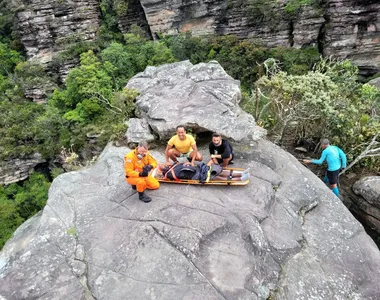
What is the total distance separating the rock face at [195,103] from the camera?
24.4 ft

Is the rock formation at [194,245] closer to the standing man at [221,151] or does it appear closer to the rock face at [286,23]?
the standing man at [221,151]

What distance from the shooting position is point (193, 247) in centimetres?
477

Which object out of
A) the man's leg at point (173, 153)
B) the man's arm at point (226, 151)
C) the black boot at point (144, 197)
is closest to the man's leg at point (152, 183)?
the black boot at point (144, 197)

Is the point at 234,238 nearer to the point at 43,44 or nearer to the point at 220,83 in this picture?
the point at 220,83

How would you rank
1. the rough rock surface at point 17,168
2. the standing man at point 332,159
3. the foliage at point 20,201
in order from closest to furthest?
the standing man at point 332,159 < the foliage at point 20,201 < the rough rock surface at point 17,168

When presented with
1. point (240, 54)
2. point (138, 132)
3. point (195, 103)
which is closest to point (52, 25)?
Answer: point (240, 54)

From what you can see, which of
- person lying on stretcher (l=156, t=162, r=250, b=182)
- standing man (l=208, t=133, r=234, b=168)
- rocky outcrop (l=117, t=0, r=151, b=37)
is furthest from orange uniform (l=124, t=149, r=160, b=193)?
rocky outcrop (l=117, t=0, r=151, b=37)

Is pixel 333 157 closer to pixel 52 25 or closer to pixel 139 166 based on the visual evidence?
pixel 139 166

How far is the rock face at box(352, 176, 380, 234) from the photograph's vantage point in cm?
714

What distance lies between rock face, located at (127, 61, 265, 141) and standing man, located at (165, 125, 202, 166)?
1.27m

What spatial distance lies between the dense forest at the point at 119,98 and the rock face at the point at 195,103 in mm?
854

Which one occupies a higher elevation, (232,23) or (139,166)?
(139,166)

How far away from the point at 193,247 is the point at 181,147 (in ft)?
7.40

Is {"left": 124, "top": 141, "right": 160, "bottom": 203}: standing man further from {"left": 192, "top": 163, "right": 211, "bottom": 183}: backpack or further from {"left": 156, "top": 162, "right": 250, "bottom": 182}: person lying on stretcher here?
{"left": 192, "top": 163, "right": 211, "bottom": 183}: backpack
